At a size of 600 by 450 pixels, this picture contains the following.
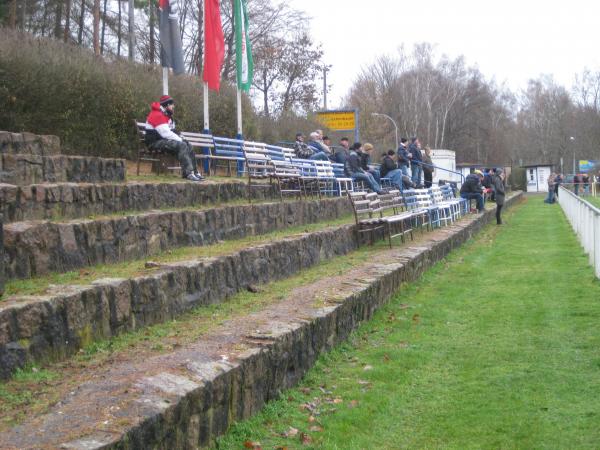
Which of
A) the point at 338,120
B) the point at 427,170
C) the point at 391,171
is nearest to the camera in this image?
the point at 391,171

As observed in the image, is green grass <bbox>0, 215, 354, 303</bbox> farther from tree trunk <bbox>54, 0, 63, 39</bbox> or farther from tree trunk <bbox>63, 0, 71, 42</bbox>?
tree trunk <bbox>54, 0, 63, 39</bbox>

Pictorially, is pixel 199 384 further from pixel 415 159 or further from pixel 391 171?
pixel 415 159

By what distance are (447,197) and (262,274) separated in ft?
53.8

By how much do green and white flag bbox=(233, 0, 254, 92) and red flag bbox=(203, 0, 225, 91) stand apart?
1268mm

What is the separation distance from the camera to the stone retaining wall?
4.82 m

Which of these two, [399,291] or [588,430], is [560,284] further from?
[588,430]

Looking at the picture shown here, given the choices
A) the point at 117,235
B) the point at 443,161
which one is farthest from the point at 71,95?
the point at 443,161

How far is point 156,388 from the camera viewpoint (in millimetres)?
4367

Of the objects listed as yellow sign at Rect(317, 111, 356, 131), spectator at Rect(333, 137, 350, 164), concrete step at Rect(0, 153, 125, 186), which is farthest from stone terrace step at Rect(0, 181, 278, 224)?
yellow sign at Rect(317, 111, 356, 131)

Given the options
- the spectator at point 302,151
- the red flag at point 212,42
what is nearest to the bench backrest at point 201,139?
the red flag at point 212,42

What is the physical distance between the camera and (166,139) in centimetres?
1249

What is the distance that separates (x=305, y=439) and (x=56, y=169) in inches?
198

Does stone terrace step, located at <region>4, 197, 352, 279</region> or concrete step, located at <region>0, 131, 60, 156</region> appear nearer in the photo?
stone terrace step, located at <region>4, 197, 352, 279</region>

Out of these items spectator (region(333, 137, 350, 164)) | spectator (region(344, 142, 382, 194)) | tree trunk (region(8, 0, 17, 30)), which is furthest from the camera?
tree trunk (region(8, 0, 17, 30))
